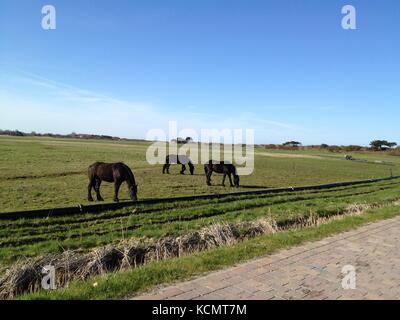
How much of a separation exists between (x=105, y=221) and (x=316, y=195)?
41.7 feet

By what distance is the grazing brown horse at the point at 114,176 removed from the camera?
1559cm

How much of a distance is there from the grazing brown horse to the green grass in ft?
27.7

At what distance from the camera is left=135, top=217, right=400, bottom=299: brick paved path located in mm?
5281

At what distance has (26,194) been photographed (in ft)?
55.3

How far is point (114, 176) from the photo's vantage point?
1611cm

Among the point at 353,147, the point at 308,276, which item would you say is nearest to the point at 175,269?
the point at 308,276

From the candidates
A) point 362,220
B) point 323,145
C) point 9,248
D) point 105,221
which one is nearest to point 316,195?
point 362,220

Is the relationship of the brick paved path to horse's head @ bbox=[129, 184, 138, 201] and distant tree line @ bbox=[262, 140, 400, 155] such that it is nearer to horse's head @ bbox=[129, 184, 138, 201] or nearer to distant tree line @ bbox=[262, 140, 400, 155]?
horse's head @ bbox=[129, 184, 138, 201]

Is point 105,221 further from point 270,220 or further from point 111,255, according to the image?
point 270,220

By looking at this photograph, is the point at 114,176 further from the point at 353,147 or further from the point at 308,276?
the point at 353,147

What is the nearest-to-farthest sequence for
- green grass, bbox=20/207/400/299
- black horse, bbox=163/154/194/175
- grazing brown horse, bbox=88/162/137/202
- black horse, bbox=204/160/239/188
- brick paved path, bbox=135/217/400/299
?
green grass, bbox=20/207/400/299
brick paved path, bbox=135/217/400/299
grazing brown horse, bbox=88/162/137/202
black horse, bbox=204/160/239/188
black horse, bbox=163/154/194/175

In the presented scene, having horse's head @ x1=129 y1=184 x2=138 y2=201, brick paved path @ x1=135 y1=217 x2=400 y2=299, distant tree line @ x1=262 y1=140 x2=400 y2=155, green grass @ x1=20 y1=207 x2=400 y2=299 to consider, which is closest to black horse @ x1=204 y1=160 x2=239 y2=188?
horse's head @ x1=129 y1=184 x2=138 y2=201

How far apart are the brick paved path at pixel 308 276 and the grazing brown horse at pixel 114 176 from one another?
949 centimetres

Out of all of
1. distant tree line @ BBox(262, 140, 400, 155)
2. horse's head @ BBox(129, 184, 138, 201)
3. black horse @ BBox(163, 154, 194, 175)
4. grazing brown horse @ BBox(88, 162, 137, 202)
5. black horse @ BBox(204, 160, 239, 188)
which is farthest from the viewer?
distant tree line @ BBox(262, 140, 400, 155)
